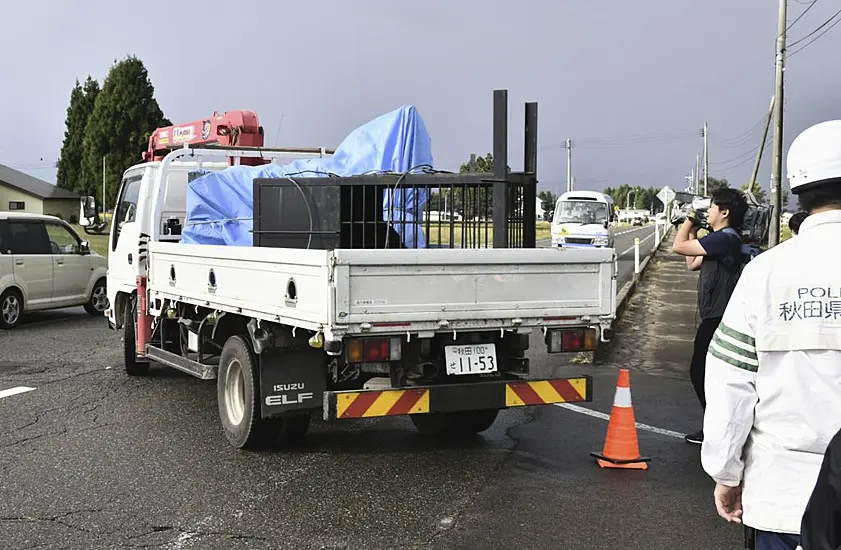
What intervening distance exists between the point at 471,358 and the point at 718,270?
2191 millimetres

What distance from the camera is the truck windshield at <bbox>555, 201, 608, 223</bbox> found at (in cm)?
3447

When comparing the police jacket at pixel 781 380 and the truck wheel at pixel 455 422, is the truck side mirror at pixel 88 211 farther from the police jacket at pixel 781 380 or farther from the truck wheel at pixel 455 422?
the police jacket at pixel 781 380

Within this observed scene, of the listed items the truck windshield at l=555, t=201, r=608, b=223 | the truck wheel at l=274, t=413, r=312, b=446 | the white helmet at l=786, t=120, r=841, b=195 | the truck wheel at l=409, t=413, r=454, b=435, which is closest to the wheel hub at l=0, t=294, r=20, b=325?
the truck wheel at l=274, t=413, r=312, b=446

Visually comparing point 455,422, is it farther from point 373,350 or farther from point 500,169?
point 500,169

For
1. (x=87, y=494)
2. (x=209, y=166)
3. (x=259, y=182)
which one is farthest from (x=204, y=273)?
(x=209, y=166)

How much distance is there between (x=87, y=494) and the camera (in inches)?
223

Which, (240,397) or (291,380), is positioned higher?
(291,380)

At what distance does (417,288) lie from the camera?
5.73 meters

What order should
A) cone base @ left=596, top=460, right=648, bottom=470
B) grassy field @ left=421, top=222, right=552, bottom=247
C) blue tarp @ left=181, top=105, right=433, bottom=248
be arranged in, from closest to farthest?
1. cone base @ left=596, top=460, right=648, bottom=470
2. grassy field @ left=421, top=222, right=552, bottom=247
3. blue tarp @ left=181, top=105, right=433, bottom=248

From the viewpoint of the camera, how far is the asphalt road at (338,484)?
494 centimetres

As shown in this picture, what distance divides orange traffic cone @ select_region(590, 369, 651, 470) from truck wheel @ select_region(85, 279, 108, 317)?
1186 centimetres

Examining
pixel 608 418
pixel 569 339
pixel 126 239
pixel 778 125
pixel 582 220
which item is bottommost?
pixel 608 418

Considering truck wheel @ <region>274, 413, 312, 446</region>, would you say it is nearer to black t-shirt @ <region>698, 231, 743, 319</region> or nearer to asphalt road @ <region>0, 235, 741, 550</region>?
asphalt road @ <region>0, 235, 741, 550</region>

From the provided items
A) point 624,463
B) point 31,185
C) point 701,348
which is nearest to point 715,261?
point 701,348
